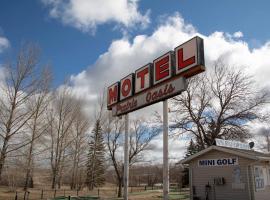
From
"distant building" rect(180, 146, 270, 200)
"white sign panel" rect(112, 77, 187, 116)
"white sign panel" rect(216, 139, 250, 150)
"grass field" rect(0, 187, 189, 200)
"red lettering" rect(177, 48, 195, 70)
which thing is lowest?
"grass field" rect(0, 187, 189, 200)

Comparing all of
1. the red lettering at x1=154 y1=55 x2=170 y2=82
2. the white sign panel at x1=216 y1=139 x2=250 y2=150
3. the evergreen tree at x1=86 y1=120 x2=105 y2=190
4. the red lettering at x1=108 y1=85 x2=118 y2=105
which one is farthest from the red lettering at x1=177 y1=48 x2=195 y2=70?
the evergreen tree at x1=86 y1=120 x2=105 y2=190

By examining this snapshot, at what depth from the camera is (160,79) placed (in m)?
12.7

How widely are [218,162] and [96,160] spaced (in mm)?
30446

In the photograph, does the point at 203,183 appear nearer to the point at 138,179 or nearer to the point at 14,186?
the point at 14,186

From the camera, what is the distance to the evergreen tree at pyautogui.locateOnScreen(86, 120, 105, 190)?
128 feet

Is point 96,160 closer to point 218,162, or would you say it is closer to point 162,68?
point 218,162

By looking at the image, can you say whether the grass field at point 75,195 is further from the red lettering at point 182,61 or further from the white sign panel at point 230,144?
the red lettering at point 182,61

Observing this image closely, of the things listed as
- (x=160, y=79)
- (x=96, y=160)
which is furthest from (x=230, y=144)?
(x=96, y=160)

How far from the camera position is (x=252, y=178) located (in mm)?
15445

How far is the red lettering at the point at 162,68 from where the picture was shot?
1240 centimetres

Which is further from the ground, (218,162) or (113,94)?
(113,94)

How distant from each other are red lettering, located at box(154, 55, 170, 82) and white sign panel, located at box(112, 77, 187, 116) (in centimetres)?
37

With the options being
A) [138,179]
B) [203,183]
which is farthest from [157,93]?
[138,179]

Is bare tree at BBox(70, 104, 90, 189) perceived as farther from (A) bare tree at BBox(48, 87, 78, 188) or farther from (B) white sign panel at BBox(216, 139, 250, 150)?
(B) white sign panel at BBox(216, 139, 250, 150)
